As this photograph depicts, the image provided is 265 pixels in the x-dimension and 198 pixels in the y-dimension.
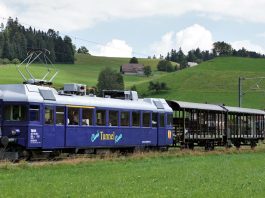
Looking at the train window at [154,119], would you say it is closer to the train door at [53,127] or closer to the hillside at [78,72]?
the train door at [53,127]

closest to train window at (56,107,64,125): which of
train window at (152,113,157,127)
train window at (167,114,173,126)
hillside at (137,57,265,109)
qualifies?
train window at (152,113,157,127)

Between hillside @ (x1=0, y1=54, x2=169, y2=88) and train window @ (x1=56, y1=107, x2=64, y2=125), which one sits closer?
train window @ (x1=56, y1=107, x2=64, y2=125)

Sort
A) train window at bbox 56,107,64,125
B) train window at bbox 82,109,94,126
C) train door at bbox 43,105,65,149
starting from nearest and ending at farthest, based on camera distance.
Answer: train door at bbox 43,105,65,149 → train window at bbox 56,107,64,125 → train window at bbox 82,109,94,126

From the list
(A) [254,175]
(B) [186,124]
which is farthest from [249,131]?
(A) [254,175]

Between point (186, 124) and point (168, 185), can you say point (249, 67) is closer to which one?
point (186, 124)

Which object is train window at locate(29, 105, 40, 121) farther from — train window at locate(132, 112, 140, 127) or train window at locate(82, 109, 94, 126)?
train window at locate(132, 112, 140, 127)

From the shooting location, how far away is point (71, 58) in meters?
170

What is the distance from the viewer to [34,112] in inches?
936

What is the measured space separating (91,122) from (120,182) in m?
11.9

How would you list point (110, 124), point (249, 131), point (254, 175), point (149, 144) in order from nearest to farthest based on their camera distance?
point (254, 175)
point (110, 124)
point (149, 144)
point (249, 131)

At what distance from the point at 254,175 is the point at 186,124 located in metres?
18.4

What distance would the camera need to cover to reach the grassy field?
12.8m

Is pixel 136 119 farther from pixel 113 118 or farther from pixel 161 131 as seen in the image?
pixel 161 131

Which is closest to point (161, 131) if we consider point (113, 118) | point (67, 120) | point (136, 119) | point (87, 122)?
point (136, 119)
